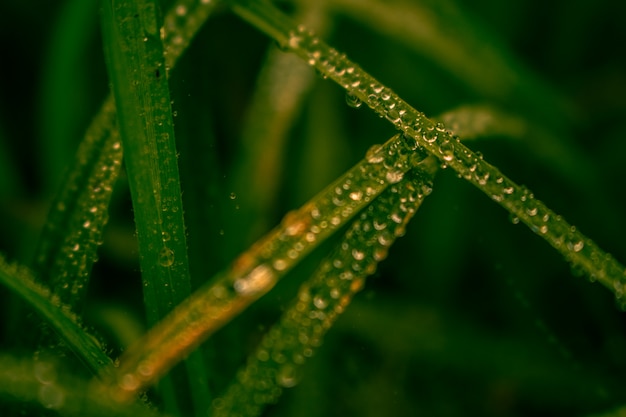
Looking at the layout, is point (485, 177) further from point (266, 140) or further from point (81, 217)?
point (266, 140)

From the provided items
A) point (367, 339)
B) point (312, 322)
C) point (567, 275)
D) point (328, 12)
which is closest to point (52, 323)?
point (312, 322)

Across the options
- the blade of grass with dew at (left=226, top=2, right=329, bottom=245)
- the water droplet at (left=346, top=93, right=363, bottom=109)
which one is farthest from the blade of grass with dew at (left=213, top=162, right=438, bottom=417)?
the blade of grass with dew at (left=226, top=2, right=329, bottom=245)

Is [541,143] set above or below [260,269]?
above

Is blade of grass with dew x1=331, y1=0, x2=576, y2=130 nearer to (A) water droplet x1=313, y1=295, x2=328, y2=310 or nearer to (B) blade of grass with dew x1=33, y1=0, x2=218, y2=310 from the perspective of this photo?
(B) blade of grass with dew x1=33, y1=0, x2=218, y2=310

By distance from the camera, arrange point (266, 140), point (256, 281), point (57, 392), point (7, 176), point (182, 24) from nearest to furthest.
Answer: point (57, 392)
point (256, 281)
point (182, 24)
point (266, 140)
point (7, 176)

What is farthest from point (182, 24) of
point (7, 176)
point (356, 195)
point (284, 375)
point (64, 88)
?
point (7, 176)

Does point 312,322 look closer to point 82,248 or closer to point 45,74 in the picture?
point 82,248

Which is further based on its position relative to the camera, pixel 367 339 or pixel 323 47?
pixel 367 339
